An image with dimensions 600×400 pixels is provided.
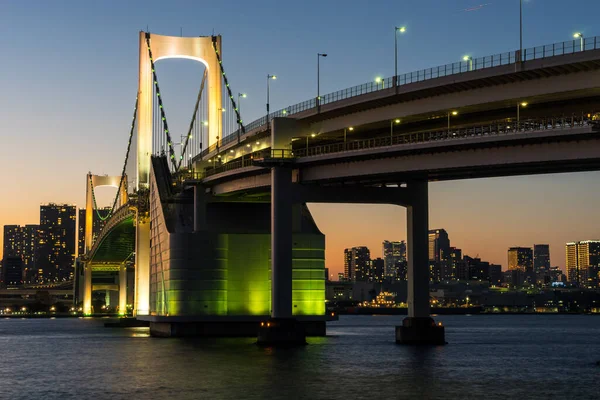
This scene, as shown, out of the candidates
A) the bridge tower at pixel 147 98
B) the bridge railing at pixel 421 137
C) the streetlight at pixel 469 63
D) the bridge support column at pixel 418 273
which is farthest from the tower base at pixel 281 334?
the bridge tower at pixel 147 98

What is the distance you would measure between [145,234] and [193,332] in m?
33.6

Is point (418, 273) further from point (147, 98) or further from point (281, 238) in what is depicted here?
point (147, 98)

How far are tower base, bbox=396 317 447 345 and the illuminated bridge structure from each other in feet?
0.32

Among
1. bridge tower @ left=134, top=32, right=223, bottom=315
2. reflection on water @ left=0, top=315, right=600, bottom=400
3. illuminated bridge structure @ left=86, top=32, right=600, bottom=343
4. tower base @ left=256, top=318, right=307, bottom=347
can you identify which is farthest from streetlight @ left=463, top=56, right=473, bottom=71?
bridge tower @ left=134, top=32, right=223, bottom=315

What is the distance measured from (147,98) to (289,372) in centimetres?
7326

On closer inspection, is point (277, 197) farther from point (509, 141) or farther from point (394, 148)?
point (509, 141)

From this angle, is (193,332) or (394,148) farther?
(193,332)

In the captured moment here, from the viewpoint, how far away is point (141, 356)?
73625mm

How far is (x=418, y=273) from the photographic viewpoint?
73.6m

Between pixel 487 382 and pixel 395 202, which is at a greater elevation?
pixel 395 202

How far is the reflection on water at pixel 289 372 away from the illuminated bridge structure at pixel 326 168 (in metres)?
4.36

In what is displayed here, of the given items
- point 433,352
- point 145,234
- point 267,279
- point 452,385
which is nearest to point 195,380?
point 452,385

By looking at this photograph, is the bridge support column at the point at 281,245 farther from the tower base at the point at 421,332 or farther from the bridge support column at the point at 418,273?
the tower base at the point at 421,332

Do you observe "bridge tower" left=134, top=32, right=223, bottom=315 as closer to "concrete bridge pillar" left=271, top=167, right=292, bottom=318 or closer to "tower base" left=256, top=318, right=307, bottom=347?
"concrete bridge pillar" left=271, top=167, right=292, bottom=318
